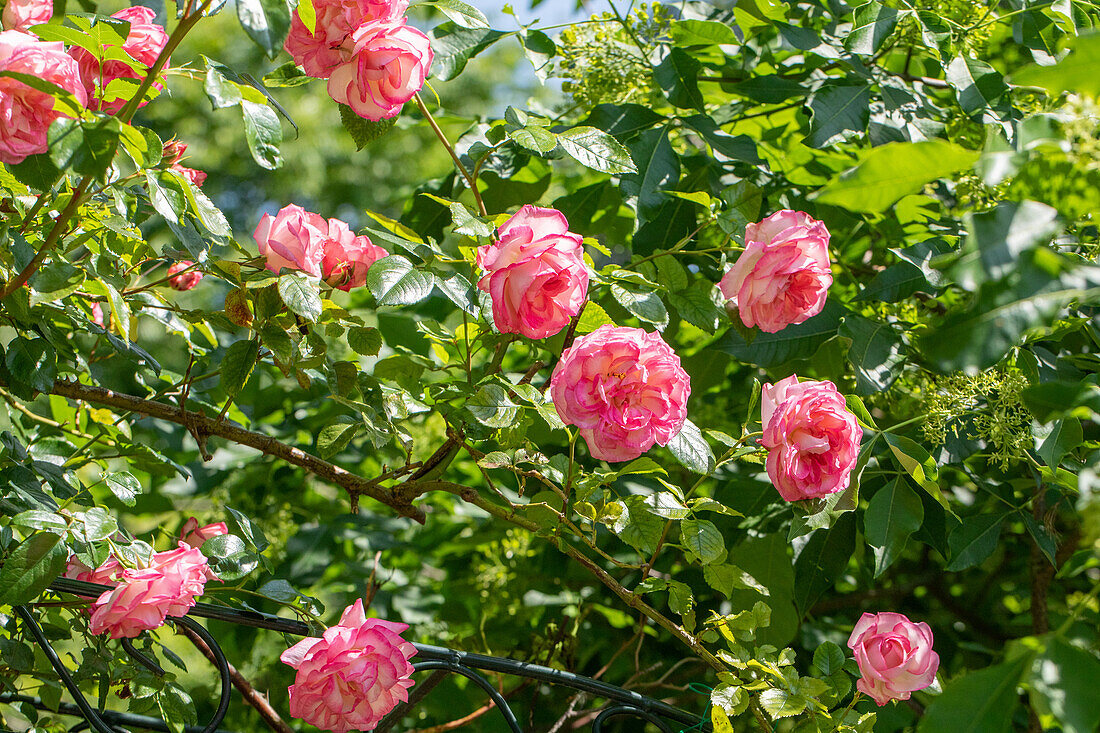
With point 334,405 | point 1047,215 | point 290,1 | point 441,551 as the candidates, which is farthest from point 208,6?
point 441,551

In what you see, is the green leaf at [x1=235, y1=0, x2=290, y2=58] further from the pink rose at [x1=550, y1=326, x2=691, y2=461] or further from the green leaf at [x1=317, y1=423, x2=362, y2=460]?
the green leaf at [x1=317, y1=423, x2=362, y2=460]

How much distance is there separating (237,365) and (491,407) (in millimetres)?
276

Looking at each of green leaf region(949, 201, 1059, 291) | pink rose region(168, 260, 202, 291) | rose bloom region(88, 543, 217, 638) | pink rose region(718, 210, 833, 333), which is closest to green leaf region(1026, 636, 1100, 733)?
green leaf region(949, 201, 1059, 291)

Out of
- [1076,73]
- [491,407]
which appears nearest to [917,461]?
[491,407]

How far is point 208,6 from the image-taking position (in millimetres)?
639

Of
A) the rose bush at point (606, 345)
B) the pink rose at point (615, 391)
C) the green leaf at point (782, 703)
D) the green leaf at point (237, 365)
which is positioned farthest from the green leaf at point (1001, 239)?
the green leaf at point (237, 365)

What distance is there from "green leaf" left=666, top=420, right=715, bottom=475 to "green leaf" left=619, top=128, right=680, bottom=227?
306 mm

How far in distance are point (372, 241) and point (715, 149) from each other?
1.47ft

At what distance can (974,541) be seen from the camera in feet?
3.14

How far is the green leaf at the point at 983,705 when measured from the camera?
16.9 inches

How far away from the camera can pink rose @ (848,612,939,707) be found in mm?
771

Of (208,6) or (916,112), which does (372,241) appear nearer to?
(208,6)

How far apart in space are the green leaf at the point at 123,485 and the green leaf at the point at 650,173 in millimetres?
624

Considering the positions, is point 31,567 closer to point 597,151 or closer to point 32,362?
point 32,362
